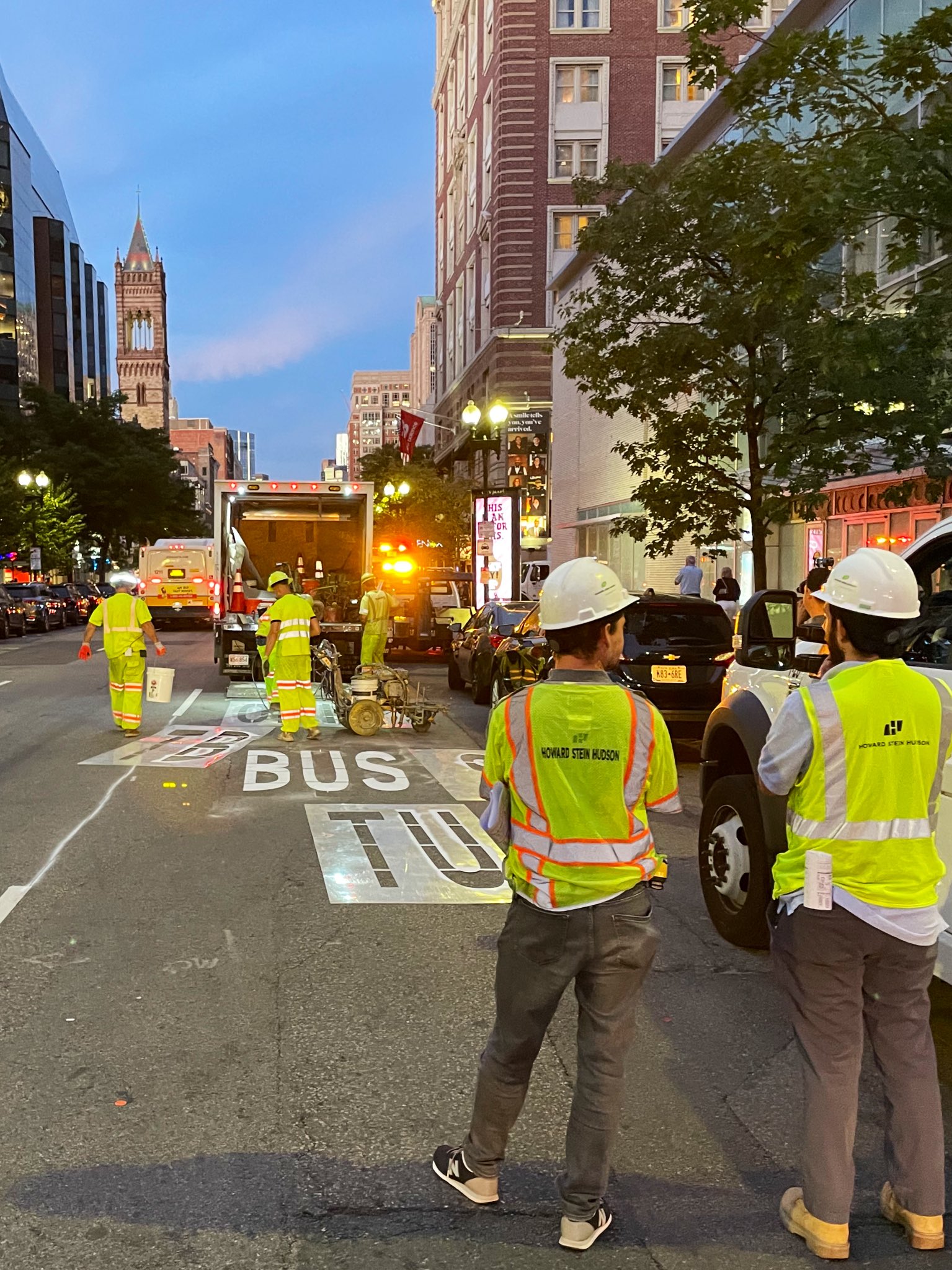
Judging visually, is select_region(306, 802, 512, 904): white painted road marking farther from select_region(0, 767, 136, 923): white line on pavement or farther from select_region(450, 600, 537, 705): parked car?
select_region(450, 600, 537, 705): parked car

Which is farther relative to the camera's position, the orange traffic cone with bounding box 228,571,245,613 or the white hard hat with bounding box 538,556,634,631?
the orange traffic cone with bounding box 228,571,245,613

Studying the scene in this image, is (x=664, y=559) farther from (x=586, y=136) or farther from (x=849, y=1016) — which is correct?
(x=849, y=1016)

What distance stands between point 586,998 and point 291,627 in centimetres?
1060

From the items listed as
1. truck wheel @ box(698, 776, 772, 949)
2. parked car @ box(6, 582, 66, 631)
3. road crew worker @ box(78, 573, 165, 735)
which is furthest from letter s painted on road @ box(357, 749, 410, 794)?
parked car @ box(6, 582, 66, 631)

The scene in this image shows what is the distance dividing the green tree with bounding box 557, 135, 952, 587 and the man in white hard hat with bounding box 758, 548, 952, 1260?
8.78 m

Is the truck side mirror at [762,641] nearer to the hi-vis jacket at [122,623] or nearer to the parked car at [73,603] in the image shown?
the hi-vis jacket at [122,623]

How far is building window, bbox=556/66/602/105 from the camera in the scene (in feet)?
182

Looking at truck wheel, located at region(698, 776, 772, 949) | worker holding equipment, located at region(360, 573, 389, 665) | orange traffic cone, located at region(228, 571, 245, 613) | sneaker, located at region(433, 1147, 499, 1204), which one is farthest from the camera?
orange traffic cone, located at region(228, 571, 245, 613)

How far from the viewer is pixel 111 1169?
150 inches

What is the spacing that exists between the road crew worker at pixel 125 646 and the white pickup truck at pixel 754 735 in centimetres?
851

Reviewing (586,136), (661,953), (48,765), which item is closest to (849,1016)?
(661,953)

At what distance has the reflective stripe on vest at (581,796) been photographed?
3.40 meters

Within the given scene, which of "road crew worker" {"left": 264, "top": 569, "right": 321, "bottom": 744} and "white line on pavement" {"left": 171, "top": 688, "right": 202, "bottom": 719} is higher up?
"road crew worker" {"left": 264, "top": 569, "right": 321, "bottom": 744}

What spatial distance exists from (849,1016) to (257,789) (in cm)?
778
